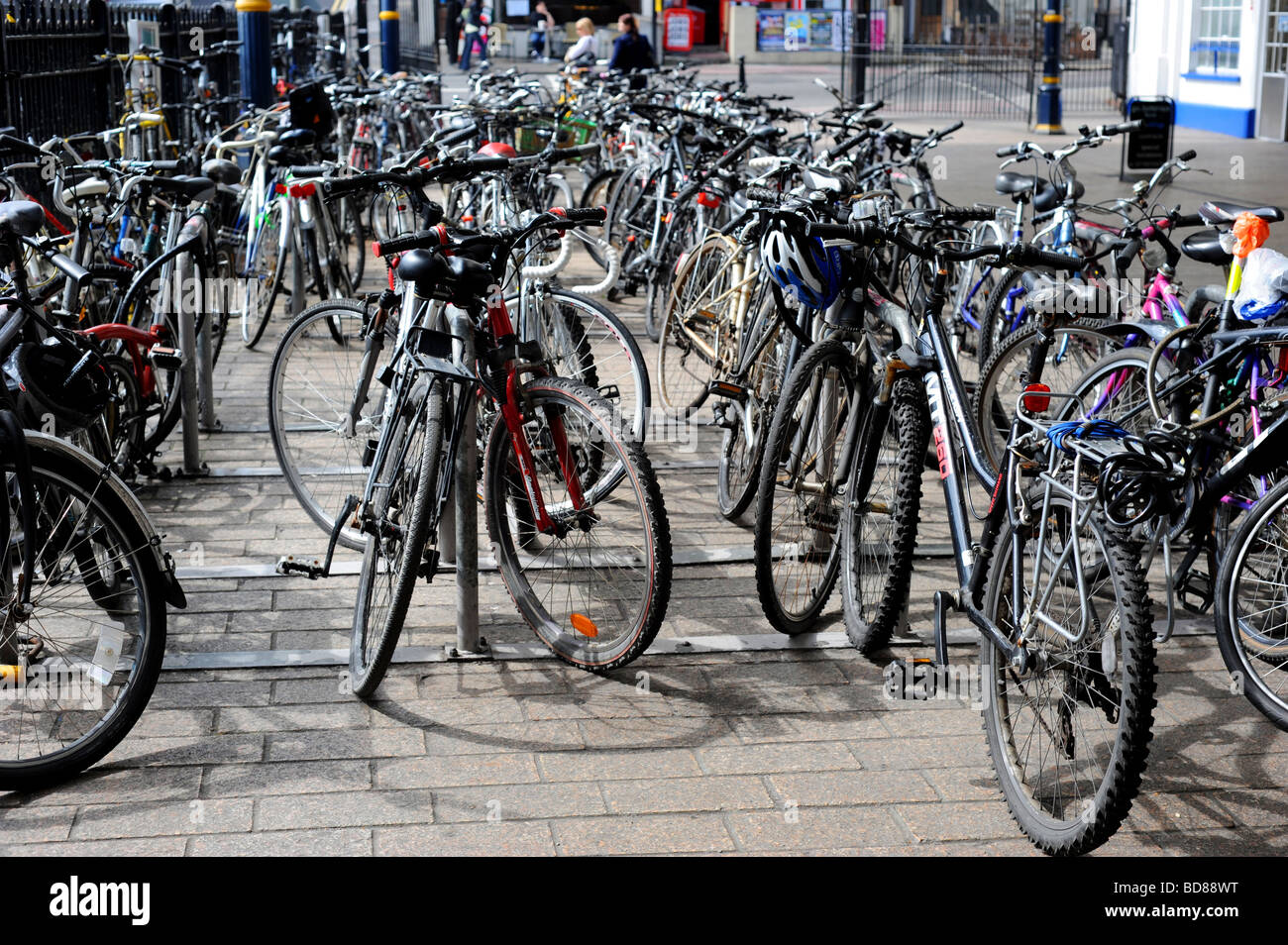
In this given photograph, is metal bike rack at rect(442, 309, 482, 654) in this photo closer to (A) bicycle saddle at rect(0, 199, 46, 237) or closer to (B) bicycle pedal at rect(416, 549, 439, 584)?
(B) bicycle pedal at rect(416, 549, 439, 584)

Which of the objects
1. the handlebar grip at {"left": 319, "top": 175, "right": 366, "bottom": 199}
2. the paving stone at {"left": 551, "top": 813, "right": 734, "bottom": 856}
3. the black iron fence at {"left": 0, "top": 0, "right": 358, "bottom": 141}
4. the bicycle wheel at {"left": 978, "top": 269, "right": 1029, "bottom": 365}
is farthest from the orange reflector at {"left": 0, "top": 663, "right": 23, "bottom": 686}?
the black iron fence at {"left": 0, "top": 0, "right": 358, "bottom": 141}

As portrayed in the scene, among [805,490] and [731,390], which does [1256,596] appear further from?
[731,390]

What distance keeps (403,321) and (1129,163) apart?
34.6ft

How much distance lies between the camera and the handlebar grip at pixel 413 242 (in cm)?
408

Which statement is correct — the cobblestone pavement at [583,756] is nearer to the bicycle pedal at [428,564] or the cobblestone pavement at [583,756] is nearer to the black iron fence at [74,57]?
the bicycle pedal at [428,564]

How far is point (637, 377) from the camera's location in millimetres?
5891

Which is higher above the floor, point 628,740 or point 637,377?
point 637,377

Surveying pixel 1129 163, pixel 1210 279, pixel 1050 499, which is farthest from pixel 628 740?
pixel 1129 163

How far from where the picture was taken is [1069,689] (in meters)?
3.37

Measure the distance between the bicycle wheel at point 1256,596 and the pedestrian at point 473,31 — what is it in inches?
1290

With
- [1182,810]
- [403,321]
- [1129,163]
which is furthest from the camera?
[1129,163]

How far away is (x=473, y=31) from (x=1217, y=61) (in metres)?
20.1

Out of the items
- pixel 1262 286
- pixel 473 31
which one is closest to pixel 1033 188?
pixel 1262 286
